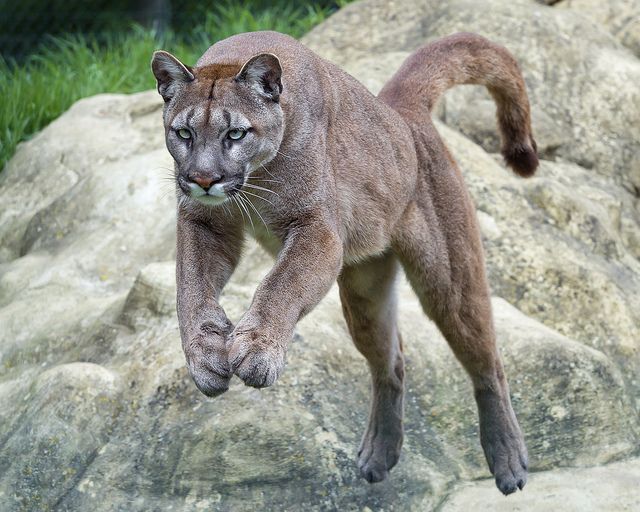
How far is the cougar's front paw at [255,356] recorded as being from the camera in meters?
3.68

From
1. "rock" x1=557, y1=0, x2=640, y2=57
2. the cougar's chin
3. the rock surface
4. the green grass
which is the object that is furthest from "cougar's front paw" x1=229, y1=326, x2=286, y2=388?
"rock" x1=557, y1=0, x2=640, y2=57

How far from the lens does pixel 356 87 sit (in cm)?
484

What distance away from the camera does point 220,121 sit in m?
3.97

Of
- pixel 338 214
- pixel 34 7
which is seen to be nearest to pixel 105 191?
pixel 338 214

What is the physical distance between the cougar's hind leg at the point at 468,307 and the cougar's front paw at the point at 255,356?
126 cm

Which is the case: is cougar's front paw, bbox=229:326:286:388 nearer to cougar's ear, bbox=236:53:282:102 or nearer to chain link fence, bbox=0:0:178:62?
cougar's ear, bbox=236:53:282:102

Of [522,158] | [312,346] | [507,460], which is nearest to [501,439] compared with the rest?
[507,460]

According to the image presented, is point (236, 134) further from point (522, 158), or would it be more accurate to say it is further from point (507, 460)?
point (507, 460)

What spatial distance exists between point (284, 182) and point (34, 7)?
26.2 ft

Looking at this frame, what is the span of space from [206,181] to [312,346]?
6.35ft

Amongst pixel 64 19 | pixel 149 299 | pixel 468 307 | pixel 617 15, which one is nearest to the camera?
pixel 468 307

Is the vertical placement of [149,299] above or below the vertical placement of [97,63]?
above

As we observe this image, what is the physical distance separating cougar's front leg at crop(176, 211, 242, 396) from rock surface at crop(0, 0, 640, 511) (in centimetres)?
125

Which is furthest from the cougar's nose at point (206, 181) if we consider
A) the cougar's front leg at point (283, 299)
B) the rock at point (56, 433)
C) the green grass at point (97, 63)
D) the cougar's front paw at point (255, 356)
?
the green grass at point (97, 63)
